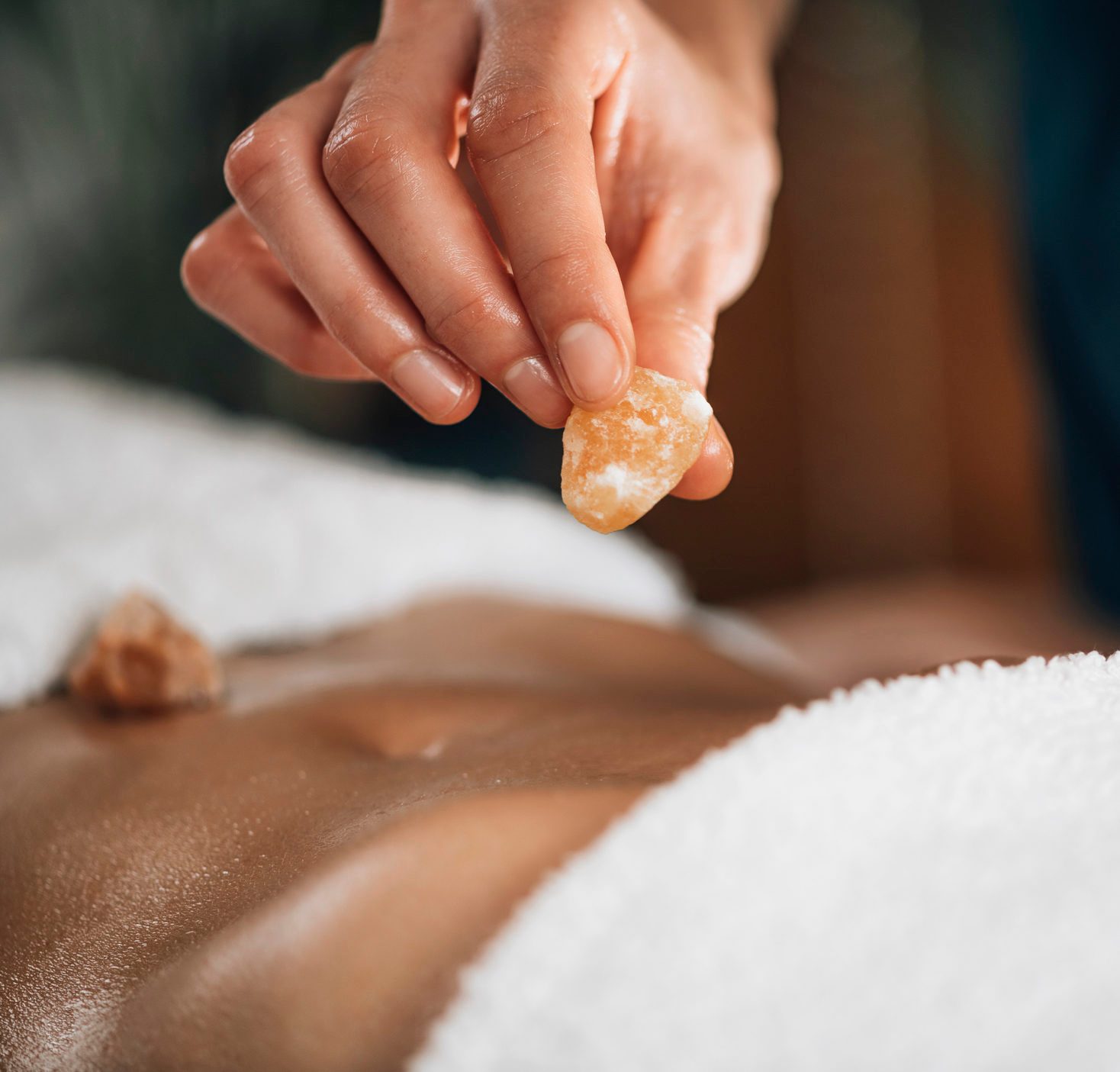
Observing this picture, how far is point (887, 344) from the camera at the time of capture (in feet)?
7.84

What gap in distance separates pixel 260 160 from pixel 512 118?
0.14m

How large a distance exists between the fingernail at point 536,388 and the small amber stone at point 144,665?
0.31 metres

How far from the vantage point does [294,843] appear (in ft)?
1.47

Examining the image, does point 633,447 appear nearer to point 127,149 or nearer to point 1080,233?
point 1080,233

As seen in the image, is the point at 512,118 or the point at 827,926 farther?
the point at 512,118

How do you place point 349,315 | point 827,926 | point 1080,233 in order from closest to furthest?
point 827,926, point 349,315, point 1080,233

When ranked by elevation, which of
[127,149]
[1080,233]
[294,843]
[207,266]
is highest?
[207,266]

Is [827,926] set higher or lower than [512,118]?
lower

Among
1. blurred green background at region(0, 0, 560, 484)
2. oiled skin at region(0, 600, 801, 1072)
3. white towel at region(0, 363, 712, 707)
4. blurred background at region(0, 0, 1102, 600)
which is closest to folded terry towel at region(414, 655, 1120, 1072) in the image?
oiled skin at region(0, 600, 801, 1072)

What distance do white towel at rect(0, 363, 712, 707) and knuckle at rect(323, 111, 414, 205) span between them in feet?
1.31

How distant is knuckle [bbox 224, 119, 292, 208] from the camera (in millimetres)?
564

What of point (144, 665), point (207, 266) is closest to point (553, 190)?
point (207, 266)

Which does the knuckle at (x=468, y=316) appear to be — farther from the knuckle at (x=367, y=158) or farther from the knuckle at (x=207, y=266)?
the knuckle at (x=207, y=266)

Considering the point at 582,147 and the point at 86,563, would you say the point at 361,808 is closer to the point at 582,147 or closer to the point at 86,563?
the point at 582,147
